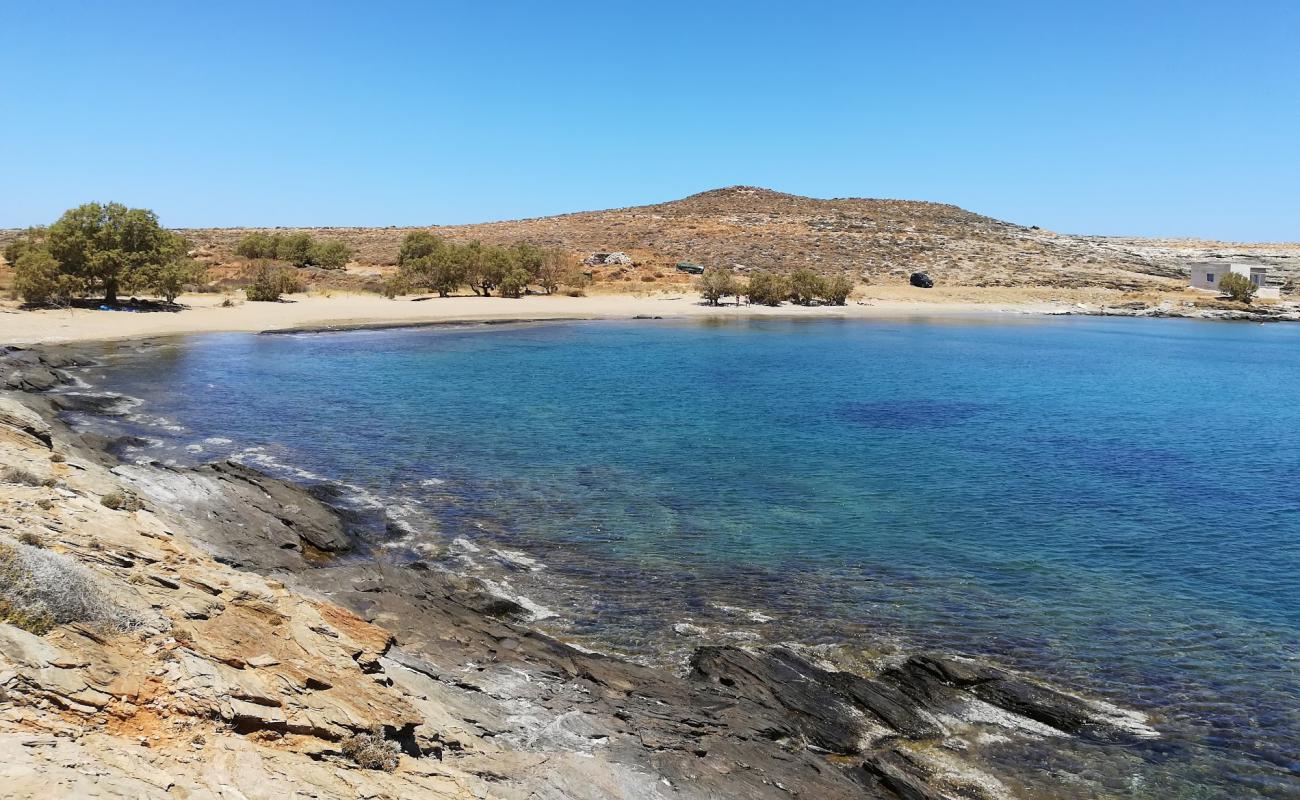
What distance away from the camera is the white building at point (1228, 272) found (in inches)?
3287

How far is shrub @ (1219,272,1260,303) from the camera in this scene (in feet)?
262

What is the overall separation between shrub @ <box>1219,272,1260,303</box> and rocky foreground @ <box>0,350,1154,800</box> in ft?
289

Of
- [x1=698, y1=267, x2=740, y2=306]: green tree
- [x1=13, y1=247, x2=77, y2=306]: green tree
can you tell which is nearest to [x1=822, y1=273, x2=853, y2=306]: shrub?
[x1=698, y1=267, x2=740, y2=306]: green tree

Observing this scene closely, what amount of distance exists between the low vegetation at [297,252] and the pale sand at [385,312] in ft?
46.6

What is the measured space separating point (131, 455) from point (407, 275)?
51499mm

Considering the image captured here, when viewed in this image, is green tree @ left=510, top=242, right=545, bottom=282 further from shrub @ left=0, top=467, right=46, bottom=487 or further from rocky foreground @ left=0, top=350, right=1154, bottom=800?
shrub @ left=0, top=467, right=46, bottom=487

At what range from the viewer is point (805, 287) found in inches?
2822

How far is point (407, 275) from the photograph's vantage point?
224 feet

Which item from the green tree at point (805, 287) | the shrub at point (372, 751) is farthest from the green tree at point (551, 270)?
the shrub at point (372, 751)

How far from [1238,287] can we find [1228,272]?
4708mm

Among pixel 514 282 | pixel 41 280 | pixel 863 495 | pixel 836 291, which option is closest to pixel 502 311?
pixel 514 282

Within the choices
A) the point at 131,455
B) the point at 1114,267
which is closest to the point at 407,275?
the point at 131,455

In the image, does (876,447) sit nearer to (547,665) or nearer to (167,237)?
(547,665)

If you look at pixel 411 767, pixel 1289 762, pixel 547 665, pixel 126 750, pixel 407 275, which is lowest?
pixel 1289 762
